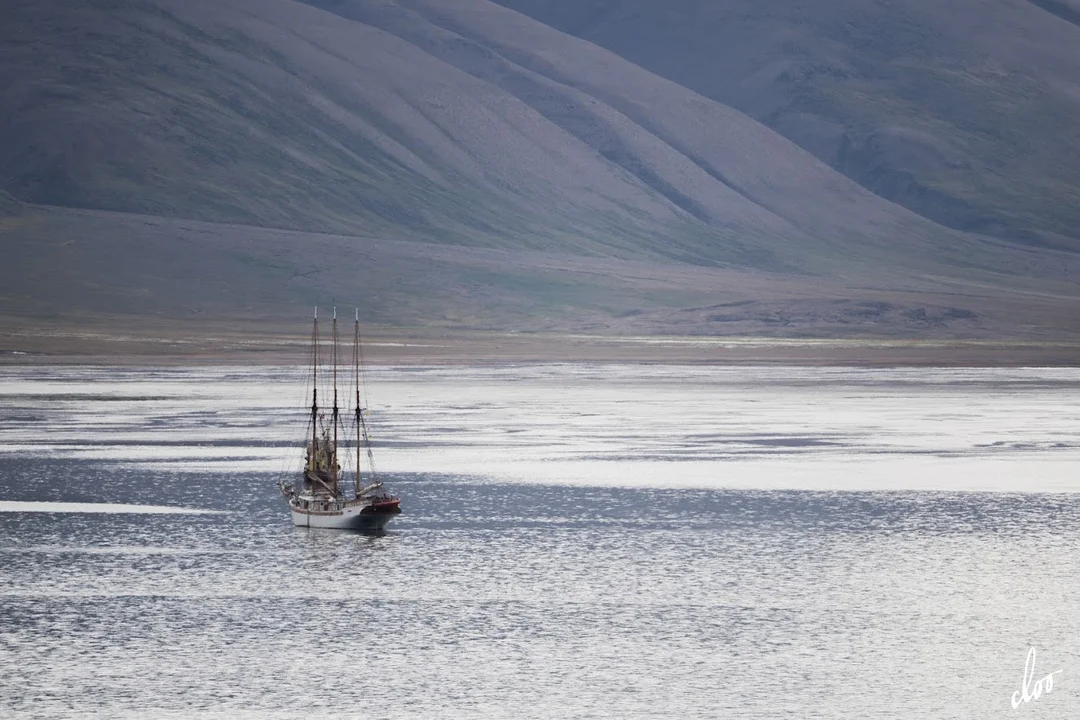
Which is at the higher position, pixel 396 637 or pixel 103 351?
pixel 103 351

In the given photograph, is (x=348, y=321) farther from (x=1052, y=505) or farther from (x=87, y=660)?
(x=87, y=660)

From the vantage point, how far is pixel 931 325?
193250 mm

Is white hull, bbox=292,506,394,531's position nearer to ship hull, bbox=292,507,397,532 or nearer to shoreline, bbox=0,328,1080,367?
A: ship hull, bbox=292,507,397,532

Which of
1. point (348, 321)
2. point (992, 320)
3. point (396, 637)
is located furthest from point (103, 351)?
point (396, 637)

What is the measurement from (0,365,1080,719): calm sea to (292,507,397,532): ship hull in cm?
61

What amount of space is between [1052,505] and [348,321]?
145 meters

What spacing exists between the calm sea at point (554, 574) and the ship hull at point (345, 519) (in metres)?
0.61
